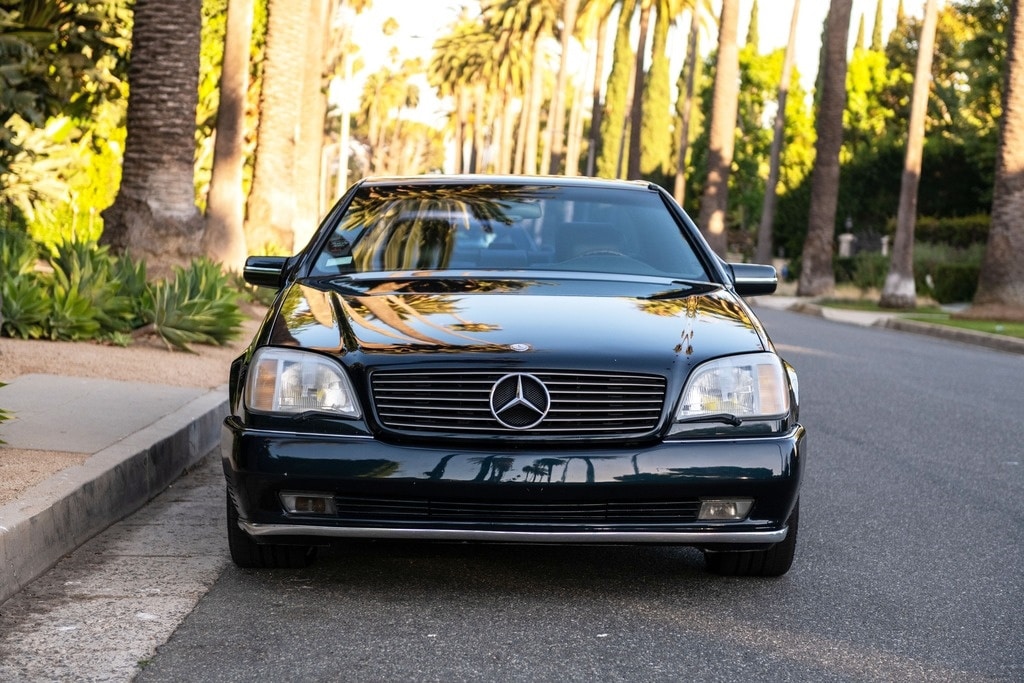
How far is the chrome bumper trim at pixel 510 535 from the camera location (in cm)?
505

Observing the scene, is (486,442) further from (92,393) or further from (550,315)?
(92,393)

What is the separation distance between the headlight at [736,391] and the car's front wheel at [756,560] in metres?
0.57

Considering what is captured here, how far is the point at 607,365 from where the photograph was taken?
16.9ft

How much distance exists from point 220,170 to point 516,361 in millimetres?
14962

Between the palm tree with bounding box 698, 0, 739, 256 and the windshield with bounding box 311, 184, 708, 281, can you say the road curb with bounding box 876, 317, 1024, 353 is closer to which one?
the palm tree with bounding box 698, 0, 739, 256

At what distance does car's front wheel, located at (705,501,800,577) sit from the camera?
566 cm

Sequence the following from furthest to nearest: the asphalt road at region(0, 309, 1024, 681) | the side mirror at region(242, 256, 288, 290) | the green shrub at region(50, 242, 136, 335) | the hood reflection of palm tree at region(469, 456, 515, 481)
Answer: the green shrub at region(50, 242, 136, 335), the side mirror at region(242, 256, 288, 290), the hood reflection of palm tree at region(469, 456, 515, 481), the asphalt road at region(0, 309, 1024, 681)

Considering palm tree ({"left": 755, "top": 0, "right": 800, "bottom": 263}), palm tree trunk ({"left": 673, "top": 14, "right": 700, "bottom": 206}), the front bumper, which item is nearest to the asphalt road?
the front bumper

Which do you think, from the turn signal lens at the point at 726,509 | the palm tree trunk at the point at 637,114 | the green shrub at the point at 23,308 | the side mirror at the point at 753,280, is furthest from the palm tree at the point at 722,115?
the turn signal lens at the point at 726,509

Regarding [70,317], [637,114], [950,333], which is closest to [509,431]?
[70,317]

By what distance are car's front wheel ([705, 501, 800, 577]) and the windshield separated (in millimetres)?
1280

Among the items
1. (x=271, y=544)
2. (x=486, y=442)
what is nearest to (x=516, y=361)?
(x=486, y=442)

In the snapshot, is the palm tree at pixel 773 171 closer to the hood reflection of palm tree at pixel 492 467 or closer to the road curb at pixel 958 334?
the road curb at pixel 958 334

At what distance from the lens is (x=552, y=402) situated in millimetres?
5082
